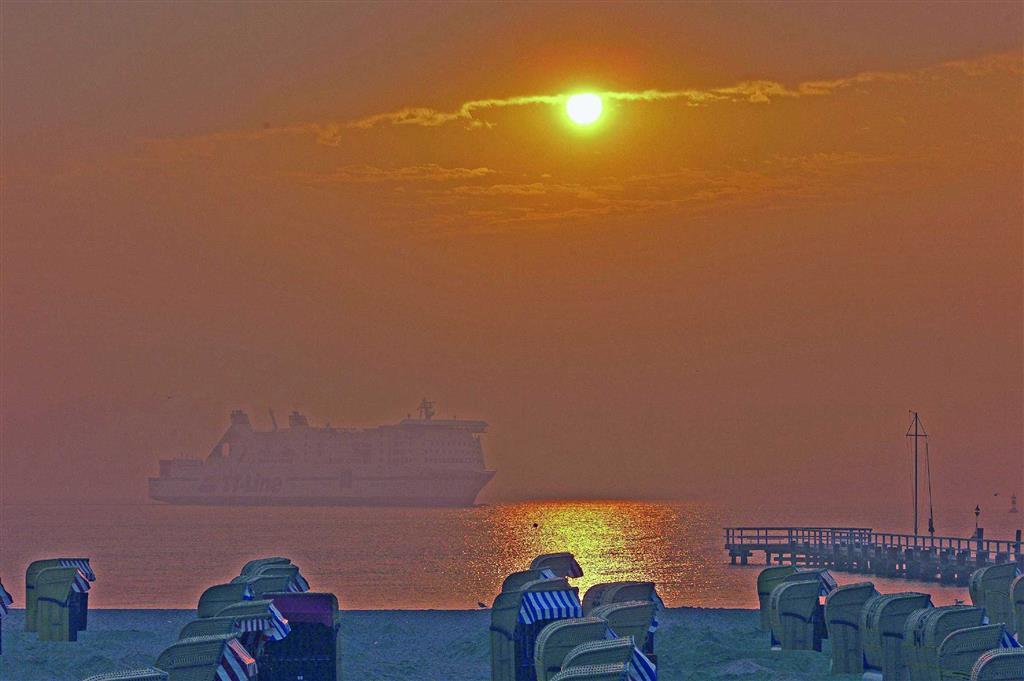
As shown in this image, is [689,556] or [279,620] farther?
[689,556]

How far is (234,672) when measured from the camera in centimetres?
1603

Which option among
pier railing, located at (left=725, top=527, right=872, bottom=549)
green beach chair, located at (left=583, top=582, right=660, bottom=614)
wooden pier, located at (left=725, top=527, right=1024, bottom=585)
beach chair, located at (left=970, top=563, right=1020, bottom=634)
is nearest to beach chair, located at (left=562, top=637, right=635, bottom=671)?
green beach chair, located at (left=583, top=582, right=660, bottom=614)

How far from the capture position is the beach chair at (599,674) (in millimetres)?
13164

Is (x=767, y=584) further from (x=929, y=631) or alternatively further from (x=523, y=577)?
(x=929, y=631)

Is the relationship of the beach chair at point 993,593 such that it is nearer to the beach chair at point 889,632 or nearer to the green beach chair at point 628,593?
the green beach chair at point 628,593

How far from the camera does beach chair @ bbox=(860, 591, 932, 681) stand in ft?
69.0

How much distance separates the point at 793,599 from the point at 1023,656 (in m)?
10.6

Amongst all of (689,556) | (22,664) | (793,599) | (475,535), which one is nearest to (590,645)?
(793,599)

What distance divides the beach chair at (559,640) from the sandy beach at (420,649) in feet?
17.6

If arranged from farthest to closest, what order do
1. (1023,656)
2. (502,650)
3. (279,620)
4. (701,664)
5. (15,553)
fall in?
(15,553) < (701,664) < (502,650) < (279,620) < (1023,656)

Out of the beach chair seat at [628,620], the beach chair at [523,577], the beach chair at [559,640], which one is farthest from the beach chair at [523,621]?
the beach chair at [559,640]

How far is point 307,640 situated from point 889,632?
7.93 metres

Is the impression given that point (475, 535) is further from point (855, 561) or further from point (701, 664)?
point (701, 664)

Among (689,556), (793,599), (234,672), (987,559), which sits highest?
(689,556)
